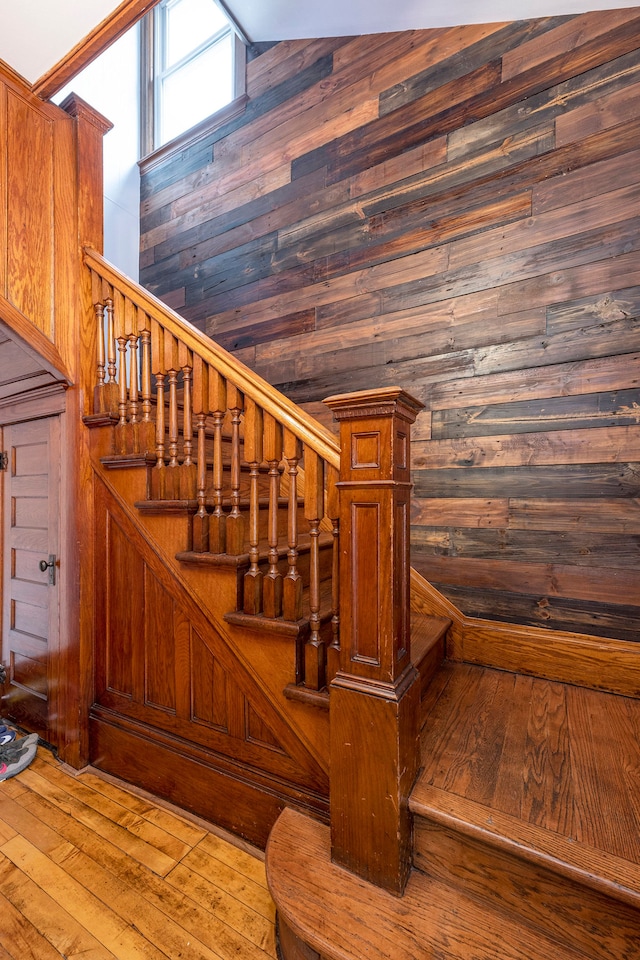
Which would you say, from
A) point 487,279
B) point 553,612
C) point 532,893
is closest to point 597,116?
point 487,279

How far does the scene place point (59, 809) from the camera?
1722mm

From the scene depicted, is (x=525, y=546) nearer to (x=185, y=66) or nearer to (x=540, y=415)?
(x=540, y=415)

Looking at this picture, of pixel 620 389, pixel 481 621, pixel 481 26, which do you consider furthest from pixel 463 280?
pixel 481 621

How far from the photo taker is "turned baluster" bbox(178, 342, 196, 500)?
166 cm

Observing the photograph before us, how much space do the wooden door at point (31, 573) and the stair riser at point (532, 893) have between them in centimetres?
187

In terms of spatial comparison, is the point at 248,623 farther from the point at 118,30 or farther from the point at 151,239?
the point at 151,239

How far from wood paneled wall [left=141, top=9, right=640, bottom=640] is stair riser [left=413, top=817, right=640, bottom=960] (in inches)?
40.4

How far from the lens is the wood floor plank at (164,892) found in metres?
1.20

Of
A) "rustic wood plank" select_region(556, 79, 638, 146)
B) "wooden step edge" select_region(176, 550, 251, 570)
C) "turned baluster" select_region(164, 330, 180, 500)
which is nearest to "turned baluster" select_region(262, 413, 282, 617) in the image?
"wooden step edge" select_region(176, 550, 251, 570)

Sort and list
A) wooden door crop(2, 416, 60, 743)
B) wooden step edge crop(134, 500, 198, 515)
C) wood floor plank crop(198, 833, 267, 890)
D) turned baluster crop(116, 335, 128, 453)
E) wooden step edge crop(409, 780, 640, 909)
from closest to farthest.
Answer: wooden step edge crop(409, 780, 640, 909) → wood floor plank crop(198, 833, 267, 890) → wooden step edge crop(134, 500, 198, 515) → turned baluster crop(116, 335, 128, 453) → wooden door crop(2, 416, 60, 743)

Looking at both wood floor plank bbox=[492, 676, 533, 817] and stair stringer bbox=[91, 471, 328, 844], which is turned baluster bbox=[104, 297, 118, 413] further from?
wood floor plank bbox=[492, 676, 533, 817]

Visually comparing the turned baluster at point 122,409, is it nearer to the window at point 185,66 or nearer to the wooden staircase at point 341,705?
the wooden staircase at point 341,705

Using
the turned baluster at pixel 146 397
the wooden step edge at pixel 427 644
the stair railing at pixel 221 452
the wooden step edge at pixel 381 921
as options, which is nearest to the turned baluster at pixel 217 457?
the stair railing at pixel 221 452

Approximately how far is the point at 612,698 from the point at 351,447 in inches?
60.6
